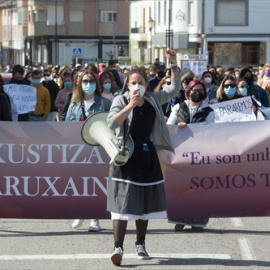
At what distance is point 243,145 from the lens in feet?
34.3

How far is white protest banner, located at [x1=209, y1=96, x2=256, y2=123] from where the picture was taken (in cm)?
1324

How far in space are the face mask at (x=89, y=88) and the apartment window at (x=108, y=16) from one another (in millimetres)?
83720

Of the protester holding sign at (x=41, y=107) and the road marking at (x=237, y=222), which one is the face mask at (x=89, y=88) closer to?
the road marking at (x=237, y=222)

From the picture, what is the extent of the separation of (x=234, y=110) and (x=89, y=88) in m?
2.78

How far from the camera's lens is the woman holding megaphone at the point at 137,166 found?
8719 millimetres

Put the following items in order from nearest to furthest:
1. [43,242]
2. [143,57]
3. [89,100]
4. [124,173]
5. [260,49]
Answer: [124,173] < [43,242] < [89,100] < [260,49] < [143,57]

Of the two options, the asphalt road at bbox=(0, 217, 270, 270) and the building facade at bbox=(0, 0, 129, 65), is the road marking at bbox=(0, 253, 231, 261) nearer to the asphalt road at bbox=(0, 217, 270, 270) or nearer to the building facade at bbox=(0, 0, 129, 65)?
the asphalt road at bbox=(0, 217, 270, 270)

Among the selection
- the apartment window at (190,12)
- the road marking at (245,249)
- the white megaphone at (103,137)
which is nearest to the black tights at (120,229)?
the white megaphone at (103,137)

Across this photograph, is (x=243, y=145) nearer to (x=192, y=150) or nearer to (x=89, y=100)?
(x=192, y=150)

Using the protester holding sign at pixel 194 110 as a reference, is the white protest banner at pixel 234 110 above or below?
below

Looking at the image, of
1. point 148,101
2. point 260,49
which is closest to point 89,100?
point 148,101

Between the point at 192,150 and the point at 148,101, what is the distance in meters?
1.79

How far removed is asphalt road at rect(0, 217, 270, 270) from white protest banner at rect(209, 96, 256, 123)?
2.03 metres

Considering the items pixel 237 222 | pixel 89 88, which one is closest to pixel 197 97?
pixel 89 88
